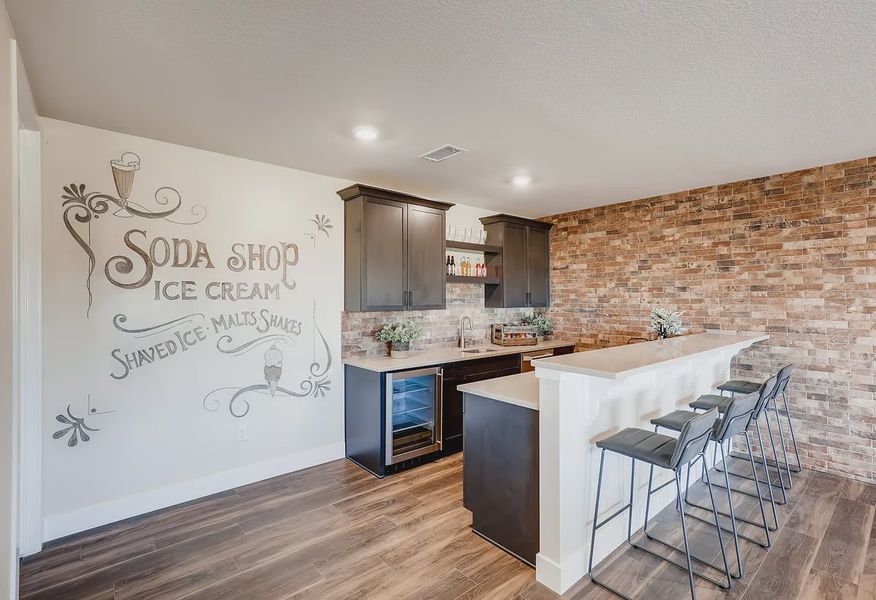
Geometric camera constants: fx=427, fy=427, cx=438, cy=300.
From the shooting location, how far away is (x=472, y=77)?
2131 millimetres

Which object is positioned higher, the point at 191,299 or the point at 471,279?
the point at 471,279

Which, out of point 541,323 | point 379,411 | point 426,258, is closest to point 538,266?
point 541,323

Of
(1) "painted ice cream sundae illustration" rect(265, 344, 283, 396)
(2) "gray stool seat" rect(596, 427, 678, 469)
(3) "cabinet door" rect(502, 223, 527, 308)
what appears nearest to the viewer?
(2) "gray stool seat" rect(596, 427, 678, 469)

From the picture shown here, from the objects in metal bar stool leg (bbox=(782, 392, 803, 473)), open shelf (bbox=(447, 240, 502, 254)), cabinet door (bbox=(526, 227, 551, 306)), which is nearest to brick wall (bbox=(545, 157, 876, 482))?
metal bar stool leg (bbox=(782, 392, 803, 473))

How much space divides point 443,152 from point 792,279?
3.20m

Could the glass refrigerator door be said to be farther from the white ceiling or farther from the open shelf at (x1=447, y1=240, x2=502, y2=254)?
the white ceiling

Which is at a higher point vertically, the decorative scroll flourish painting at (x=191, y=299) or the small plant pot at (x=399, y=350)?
the decorative scroll flourish painting at (x=191, y=299)

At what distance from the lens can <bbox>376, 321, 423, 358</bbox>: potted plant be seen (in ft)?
13.2

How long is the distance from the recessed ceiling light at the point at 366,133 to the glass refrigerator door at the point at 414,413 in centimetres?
185

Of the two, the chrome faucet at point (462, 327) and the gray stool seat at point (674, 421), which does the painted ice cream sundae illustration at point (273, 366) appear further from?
the gray stool seat at point (674, 421)

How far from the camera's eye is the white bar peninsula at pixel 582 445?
2.16 metres

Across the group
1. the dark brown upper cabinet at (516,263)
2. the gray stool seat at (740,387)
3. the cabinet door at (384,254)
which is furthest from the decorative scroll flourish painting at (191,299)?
the gray stool seat at (740,387)

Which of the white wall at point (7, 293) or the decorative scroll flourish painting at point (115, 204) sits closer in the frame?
the white wall at point (7, 293)

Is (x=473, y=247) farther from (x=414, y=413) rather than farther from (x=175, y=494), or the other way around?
(x=175, y=494)
